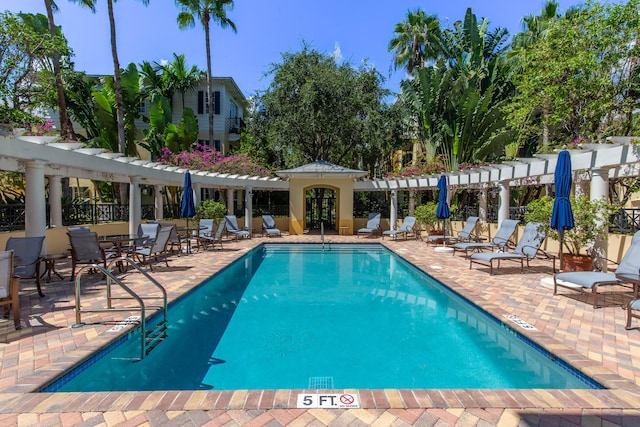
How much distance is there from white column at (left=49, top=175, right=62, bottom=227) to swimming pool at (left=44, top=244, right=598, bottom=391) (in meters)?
6.63

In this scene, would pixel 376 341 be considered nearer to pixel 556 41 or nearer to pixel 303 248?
pixel 303 248

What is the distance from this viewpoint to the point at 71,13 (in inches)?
681

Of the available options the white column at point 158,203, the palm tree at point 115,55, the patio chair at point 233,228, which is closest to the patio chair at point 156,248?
the white column at point 158,203

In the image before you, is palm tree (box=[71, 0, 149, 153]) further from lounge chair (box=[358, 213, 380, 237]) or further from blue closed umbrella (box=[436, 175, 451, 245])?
blue closed umbrella (box=[436, 175, 451, 245])

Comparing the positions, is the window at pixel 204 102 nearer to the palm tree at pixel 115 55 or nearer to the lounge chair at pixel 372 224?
the palm tree at pixel 115 55

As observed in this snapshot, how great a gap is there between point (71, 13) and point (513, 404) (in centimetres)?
2312

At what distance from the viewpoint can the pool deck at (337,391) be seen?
2.87 meters

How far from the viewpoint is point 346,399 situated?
126 inches

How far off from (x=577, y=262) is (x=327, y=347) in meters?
5.92

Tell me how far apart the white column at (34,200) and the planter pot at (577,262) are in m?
A: 11.8

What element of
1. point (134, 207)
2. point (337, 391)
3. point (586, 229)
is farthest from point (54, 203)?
point (586, 229)

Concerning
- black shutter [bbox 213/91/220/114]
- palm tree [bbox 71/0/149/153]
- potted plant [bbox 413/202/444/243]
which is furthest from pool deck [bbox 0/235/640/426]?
black shutter [bbox 213/91/220/114]

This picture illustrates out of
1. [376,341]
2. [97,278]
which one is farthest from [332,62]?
[376,341]

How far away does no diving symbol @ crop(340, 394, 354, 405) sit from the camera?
3144 millimetres
